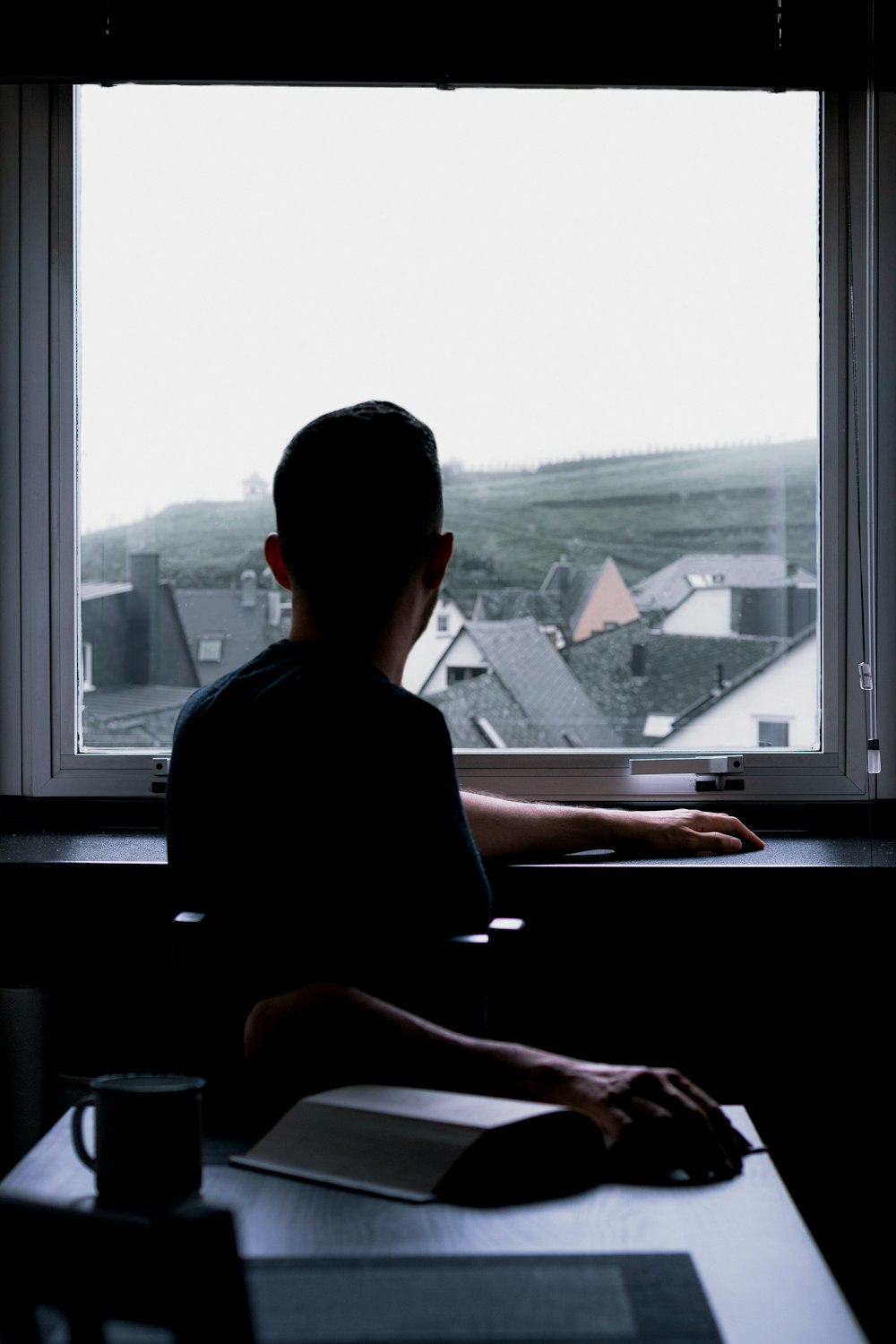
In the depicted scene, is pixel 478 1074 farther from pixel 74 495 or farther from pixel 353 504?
pixel 74 495

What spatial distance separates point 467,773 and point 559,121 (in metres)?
1.25

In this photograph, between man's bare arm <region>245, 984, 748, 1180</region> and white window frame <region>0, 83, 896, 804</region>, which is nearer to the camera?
man's bare arm <region>245, 984, 748, 1180</region>

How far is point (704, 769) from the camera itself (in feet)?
8.06

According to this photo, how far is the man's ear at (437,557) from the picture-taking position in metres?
1.66

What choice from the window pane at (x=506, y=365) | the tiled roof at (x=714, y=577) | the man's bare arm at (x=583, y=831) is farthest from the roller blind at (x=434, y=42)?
the man's bare arm at (x=583, y=831)

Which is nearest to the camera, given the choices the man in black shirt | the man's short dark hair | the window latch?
the man in black shirt

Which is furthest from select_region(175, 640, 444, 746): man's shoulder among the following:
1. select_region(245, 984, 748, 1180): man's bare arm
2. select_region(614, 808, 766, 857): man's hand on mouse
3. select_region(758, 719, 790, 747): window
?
select_region(758, 719, 790, 747): window

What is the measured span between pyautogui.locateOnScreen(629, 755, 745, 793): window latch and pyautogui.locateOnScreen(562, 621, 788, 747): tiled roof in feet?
0.26

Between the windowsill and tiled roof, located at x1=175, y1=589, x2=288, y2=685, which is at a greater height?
tiled roof, located at x1=175, y1=589, x2=288, y2=685

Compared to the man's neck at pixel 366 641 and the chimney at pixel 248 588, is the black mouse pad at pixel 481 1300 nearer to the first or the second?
the man's neck at pixel 366 641

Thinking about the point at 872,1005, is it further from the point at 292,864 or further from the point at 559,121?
the point at 559,121

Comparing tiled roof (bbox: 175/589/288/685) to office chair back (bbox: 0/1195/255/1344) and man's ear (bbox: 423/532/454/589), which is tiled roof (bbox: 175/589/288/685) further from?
office chair back (bbox: 0/1195/255/1344)

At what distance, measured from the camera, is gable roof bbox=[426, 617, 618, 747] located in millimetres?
2527

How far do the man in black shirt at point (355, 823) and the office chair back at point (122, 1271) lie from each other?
0.52m
